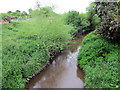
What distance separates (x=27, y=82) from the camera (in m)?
5.11

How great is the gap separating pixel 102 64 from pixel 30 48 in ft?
12.1

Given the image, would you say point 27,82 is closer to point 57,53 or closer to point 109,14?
point 57,53

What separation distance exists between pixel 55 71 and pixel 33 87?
1459 mm

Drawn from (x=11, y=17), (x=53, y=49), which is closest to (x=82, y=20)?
(x=53, y=49)

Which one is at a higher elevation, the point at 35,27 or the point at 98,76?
the point at 35,27

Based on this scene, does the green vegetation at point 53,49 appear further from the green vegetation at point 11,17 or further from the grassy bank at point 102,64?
the green vegetation at point 11,17

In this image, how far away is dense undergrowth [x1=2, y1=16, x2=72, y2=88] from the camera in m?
4.65

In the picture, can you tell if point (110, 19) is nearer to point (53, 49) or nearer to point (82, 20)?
point (53, 49)

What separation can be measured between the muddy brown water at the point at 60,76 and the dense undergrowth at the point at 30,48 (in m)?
0.39

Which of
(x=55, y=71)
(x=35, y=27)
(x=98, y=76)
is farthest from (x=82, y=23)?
(x=98, y=76)

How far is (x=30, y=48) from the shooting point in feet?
20.9

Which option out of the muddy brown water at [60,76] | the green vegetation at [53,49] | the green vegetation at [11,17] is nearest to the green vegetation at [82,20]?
the green vegetation at [11,17]

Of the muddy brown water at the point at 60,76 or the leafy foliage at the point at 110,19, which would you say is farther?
the muddy brown water at the point at 60,76

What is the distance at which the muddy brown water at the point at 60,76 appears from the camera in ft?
16.3
